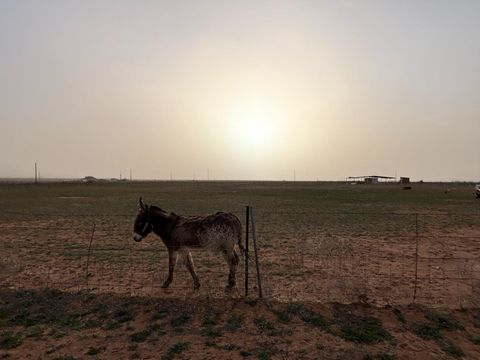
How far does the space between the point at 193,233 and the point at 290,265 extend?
3.83 meters

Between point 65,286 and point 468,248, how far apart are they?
14179 mm

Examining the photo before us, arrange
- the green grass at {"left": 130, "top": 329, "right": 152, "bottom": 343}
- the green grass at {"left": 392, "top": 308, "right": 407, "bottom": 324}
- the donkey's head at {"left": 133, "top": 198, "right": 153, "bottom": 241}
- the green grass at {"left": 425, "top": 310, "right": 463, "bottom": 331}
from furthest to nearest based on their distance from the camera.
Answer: the donkey's head at {"left": 133, "top": 198, "right": 153, "bottom": 241}
the green grass at {"left": 392, "top": 308, "right": 407, "bottom": 324}
the green grass at {"left": 425, "top": 310, "right": 463, "bottom": 331}
the green grass at {"left": 130, "top": 329, "right": 152, "bottom": 343}

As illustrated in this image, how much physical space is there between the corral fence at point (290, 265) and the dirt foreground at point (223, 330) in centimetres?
73

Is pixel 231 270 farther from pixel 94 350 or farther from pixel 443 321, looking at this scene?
pixel 443 321

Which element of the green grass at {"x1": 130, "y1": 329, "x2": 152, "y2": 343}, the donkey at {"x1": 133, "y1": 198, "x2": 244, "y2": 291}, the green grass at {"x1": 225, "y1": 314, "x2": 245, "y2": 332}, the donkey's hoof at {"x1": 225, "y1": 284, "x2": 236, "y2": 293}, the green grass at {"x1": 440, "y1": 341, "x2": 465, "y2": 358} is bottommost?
the green grass at {"x1": 440, "y1": 341, "x2": 465, "y2": 358}

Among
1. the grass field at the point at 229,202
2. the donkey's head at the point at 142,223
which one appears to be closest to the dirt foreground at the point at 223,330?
the donkey's head at the point at 142,223

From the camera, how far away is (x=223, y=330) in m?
5.93

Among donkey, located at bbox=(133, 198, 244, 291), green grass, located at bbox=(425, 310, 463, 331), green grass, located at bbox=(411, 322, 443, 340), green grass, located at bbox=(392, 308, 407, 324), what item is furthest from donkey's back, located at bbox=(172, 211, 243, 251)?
green grass, located at bbox=(425, 310, 463, 331)

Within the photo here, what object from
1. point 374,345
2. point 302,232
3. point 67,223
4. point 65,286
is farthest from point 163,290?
point 67,223

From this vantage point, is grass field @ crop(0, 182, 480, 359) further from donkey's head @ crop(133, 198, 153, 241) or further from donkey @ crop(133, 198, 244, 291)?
donkey's head @ crop(133, 198, 153, 241)

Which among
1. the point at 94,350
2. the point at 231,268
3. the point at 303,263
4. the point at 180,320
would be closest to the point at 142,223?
the point at 231,268

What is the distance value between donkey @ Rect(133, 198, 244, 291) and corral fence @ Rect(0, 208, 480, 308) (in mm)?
366

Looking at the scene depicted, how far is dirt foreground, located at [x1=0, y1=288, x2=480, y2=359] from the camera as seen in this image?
17.3ft

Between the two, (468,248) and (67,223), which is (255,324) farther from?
(67,223)
